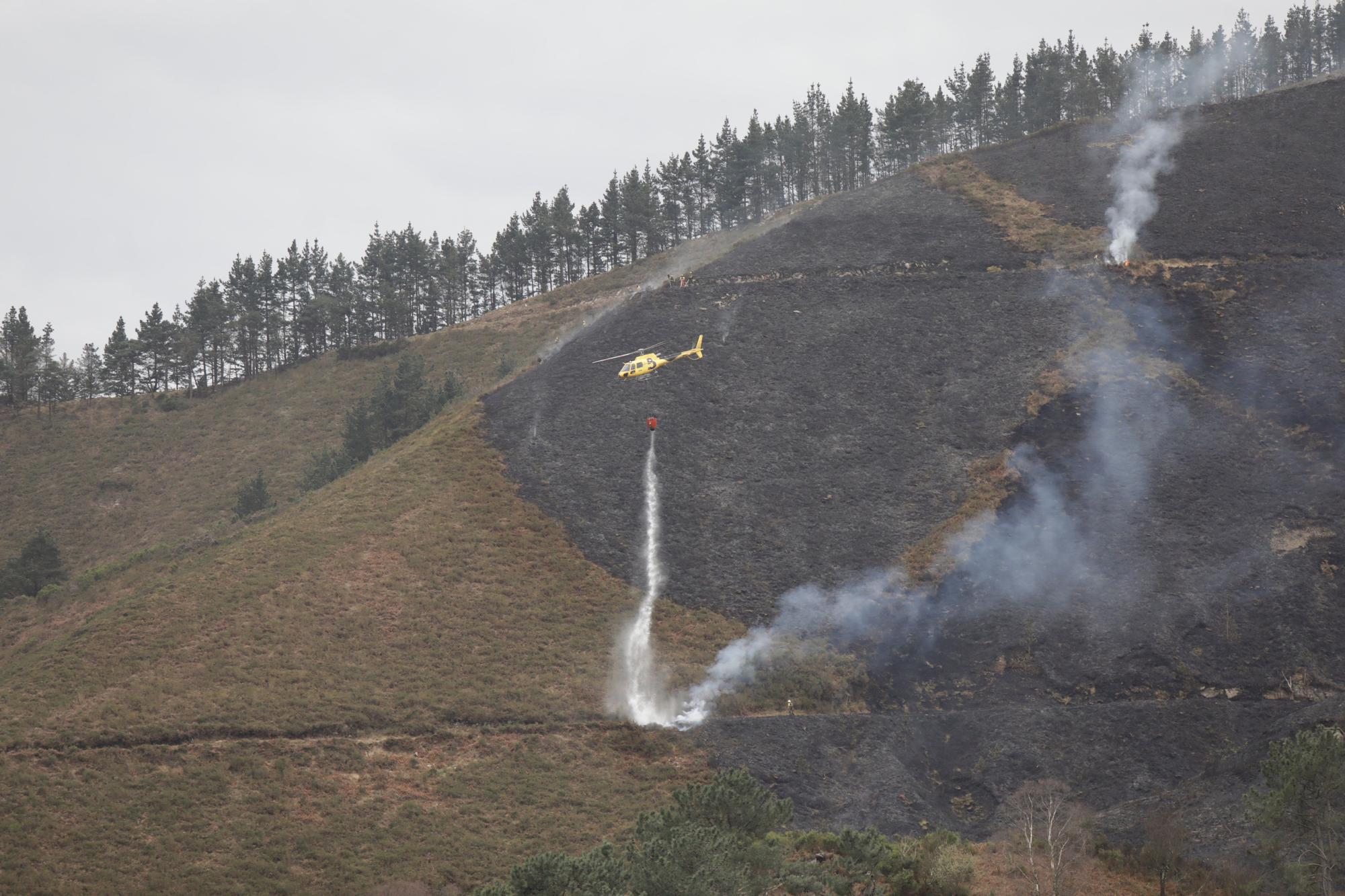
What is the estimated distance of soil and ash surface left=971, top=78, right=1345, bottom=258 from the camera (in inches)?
3019

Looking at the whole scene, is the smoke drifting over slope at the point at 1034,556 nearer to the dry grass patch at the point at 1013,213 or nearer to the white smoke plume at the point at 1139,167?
the dry grass patch at the point at 1013,213

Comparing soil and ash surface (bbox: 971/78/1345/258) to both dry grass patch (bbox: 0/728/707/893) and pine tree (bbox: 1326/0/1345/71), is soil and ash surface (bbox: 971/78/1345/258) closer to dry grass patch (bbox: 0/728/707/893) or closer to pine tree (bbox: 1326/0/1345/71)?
pine tree (bbox: 1326/0/1345/71)

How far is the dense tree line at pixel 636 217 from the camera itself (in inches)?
4508

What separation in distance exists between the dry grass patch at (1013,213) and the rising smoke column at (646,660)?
4131 centimetres

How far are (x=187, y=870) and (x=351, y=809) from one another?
19.8 ft

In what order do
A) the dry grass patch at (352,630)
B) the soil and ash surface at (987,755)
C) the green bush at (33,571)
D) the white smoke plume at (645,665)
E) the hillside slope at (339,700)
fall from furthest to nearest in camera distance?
1. the green bush at (33,571)
2. the white smoke plume at (645,665)
3. the dry grass patch at (352,630)
4. the soil and ash surface at (987,755)
5. the hillside slope at (339,700)

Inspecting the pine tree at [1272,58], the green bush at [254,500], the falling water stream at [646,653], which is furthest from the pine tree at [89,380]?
the pine tree at [1272,58]

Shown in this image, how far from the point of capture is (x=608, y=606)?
173ft

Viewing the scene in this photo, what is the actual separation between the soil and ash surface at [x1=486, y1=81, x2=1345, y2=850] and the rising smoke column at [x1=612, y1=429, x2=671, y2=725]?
1.08m

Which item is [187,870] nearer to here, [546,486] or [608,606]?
[608,606]

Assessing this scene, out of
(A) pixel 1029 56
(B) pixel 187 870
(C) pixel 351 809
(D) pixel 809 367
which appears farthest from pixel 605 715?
(A) pixel 1029 56

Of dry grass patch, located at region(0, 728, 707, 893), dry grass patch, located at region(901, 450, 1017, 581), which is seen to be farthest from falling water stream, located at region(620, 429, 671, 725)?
dry grass patch, located at region(901, 450, 1017, 581)

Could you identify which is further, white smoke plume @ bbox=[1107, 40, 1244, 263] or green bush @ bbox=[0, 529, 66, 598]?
white smoke plume @ bbox=[1107, 40, 1244, 263]

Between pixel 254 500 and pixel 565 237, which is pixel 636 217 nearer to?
pixel 565 237
